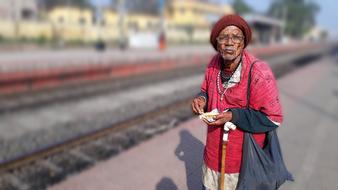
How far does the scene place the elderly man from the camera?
2189mm

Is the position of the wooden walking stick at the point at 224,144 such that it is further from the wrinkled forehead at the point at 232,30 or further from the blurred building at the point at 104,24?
the blurred building at the point at 104,24

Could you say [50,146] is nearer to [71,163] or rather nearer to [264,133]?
[71,163]

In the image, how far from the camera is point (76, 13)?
64.4 metres

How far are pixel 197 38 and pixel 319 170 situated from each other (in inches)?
2395

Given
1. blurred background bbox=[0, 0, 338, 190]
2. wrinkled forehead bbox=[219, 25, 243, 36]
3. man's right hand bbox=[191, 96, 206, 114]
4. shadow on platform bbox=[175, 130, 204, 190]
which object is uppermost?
wrinkled forehead bbox=[219, 25, 243, 36]

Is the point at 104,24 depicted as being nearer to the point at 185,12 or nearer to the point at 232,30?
the point at 185,12

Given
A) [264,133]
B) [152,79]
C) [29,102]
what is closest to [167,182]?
[264,133]

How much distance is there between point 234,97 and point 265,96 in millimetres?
197

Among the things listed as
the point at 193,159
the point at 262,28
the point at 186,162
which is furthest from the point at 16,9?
the point at 193,159

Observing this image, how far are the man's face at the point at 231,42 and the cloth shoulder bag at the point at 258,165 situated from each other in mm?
144

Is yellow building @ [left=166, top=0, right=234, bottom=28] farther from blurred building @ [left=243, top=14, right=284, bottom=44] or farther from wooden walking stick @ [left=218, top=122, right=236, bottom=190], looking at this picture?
wooden walking stick @ [left=218, top=122, right=236, bottom=190]

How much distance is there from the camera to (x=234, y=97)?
2264mm

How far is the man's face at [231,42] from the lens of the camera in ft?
7.24

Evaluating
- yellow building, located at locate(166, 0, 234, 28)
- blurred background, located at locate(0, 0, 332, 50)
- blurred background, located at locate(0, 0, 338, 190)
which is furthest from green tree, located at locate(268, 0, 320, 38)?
blurred background, located at locate(0, 0, 338, 190)
